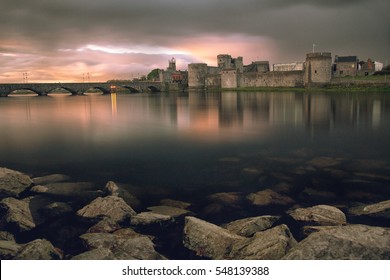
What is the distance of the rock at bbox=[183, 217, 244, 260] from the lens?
4.41m

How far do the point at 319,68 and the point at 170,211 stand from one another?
41.2m

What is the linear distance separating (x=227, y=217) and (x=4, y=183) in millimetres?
4470

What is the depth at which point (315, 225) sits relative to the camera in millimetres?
5074

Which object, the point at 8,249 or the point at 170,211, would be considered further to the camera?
the point at 170,211

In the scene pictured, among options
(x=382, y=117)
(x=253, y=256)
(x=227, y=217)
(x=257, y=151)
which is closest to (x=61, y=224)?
(x=227, y=217)

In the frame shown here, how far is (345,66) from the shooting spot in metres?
50.9

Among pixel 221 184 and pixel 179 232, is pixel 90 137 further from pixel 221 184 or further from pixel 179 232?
pixel 179 232

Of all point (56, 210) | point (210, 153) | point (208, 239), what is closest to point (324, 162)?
point (210, 153)

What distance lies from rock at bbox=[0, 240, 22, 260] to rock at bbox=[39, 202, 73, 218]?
47.4 inches

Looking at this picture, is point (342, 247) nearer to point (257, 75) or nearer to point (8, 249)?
point (8, 249)

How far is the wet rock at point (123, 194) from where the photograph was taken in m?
6.26

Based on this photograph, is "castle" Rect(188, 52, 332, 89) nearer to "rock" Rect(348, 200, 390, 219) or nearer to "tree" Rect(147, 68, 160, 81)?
"tree" Rect(147, 68, 160, 81)

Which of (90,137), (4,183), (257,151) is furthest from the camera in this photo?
(90,137)
